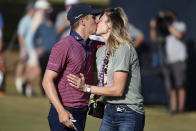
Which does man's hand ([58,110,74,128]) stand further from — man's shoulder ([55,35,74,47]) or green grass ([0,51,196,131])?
green grass ([0,51,196,131])

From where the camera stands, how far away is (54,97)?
14.2 ft

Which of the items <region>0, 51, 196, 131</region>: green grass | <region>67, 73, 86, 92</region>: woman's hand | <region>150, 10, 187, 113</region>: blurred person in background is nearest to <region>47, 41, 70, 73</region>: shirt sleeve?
<region>67, 73, 86, 92</region>: woman's hand

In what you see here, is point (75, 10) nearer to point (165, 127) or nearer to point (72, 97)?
point (72, 97)

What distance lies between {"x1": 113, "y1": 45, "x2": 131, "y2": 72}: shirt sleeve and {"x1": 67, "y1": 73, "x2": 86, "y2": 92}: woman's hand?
1.00 ft

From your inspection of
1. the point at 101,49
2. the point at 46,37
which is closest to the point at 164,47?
the point at 46,37

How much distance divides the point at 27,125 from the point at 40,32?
3735 millimetres

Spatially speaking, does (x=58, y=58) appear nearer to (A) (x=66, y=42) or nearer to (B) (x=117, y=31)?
(A) (x=66, y=42)

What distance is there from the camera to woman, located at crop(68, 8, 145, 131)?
4.48 metres

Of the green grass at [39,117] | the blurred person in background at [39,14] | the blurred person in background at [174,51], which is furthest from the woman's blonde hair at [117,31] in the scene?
the blurred person in background at [39,14]

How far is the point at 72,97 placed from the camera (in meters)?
4.52

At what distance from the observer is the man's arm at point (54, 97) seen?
14.1 ft

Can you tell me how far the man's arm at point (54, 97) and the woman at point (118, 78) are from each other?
0.14 meters

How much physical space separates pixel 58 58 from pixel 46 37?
7.62 m

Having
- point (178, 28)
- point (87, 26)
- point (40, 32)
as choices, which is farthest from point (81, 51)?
point (40, 32)
